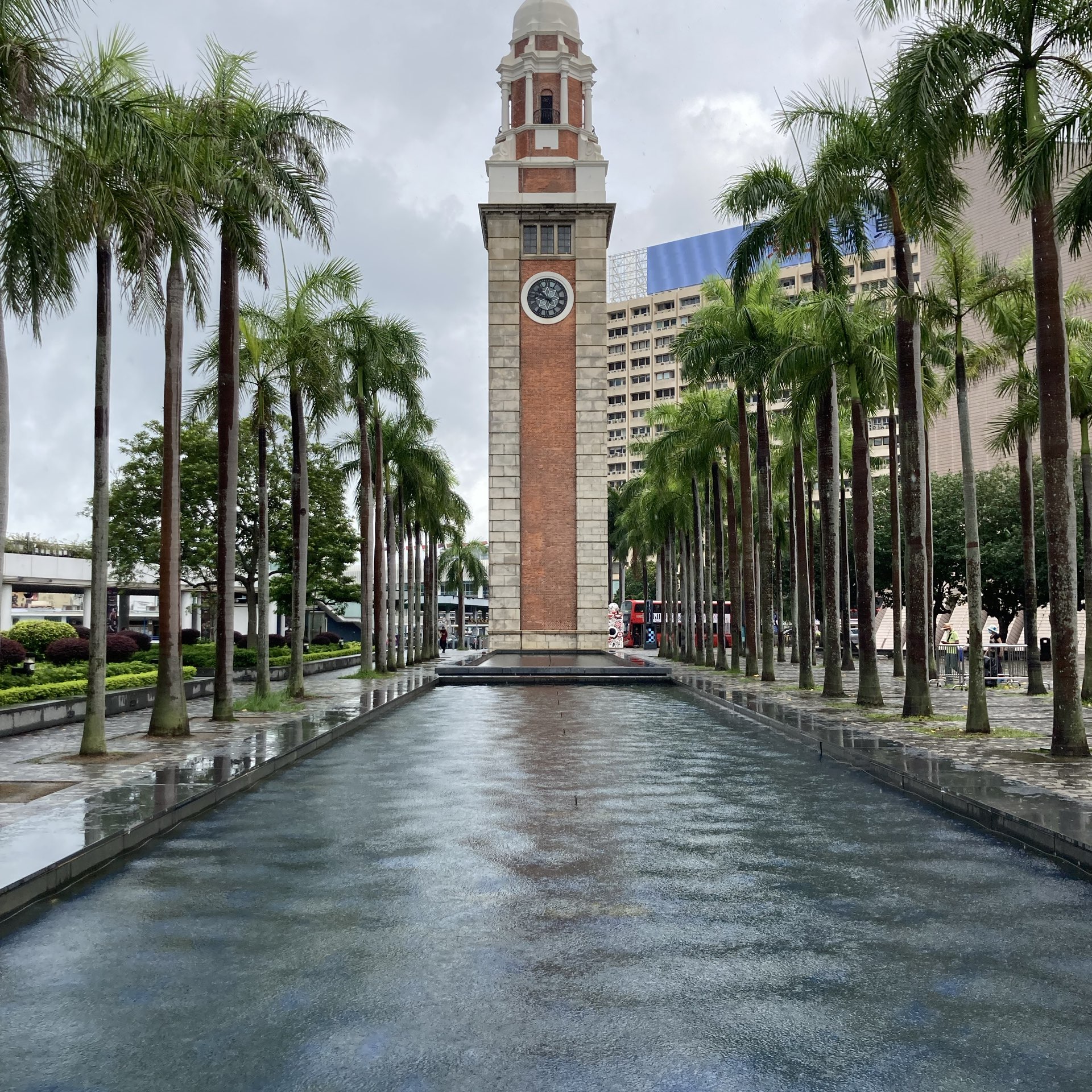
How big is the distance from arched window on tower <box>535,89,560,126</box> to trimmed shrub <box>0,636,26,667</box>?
41.2 meters

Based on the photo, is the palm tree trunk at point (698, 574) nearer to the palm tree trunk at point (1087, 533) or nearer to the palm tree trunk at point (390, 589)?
the palm tree trunk at point (390, 589)

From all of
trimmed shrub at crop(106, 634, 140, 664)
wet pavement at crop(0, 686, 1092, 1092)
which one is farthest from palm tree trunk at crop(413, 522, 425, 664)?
wet pavement at crop(0, 686, 1092, 1092)

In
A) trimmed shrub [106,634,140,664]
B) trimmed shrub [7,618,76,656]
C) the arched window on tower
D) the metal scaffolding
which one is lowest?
trimmed shrub [106,634,140,664]

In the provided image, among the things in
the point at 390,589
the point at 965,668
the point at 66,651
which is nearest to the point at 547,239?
the point at 390,589

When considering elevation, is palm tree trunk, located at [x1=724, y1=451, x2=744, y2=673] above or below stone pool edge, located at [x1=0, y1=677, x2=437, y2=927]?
above

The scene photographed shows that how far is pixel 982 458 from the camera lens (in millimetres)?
89125

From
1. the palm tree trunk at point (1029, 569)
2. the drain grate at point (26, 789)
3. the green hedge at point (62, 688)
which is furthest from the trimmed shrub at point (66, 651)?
the palm tree trunk at point (1029, 569)

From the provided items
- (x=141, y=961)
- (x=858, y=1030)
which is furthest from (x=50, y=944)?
(x=858, y=1030)

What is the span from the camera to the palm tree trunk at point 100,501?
13.7m

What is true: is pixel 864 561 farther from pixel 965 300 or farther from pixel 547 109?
pixel 547 109

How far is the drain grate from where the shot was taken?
10.2 meters

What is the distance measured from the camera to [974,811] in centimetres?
960

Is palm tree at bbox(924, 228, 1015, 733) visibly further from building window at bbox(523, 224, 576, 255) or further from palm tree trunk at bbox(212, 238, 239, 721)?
building window at bbox(523, 224, 576, 255)

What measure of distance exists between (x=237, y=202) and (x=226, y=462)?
4.07m
